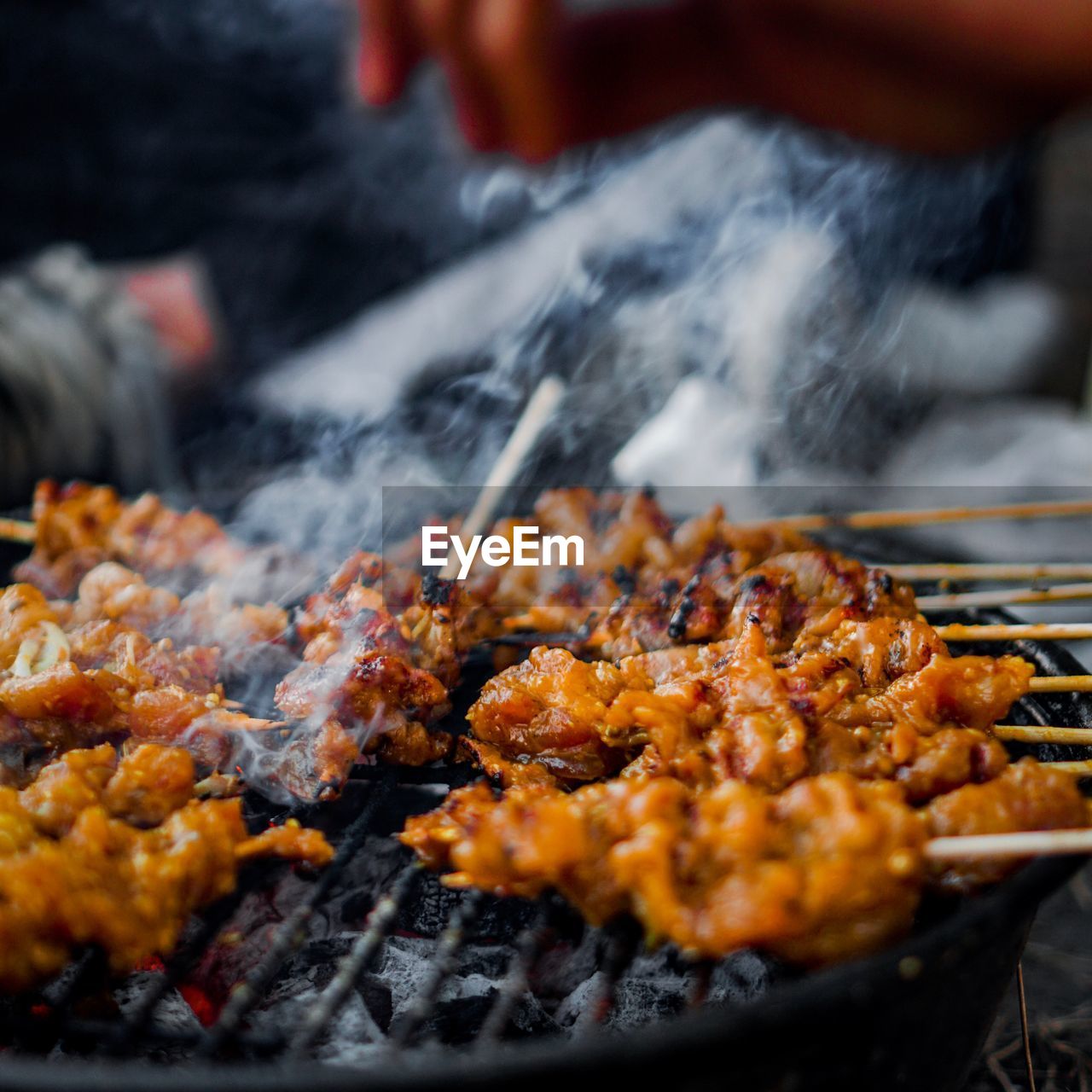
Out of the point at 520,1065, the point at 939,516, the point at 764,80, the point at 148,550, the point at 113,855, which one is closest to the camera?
the point at 520,1065

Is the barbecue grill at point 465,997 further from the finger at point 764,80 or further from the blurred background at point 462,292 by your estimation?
the finger at point 764,80

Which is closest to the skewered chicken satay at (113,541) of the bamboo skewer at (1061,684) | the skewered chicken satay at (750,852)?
the skewered chicken satay at (750,852)

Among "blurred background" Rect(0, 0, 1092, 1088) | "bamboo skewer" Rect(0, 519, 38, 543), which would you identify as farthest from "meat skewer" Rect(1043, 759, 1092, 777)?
"bamboo skewer" Rect(0, 519, 38, 543)

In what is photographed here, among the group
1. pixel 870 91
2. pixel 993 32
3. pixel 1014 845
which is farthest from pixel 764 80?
pixel 1014 845

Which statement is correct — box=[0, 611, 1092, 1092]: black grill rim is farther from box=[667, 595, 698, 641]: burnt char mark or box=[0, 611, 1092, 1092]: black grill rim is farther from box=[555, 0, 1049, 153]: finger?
box=[555, 0, 1049, 153]: finger

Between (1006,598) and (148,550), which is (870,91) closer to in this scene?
(1006,598)
